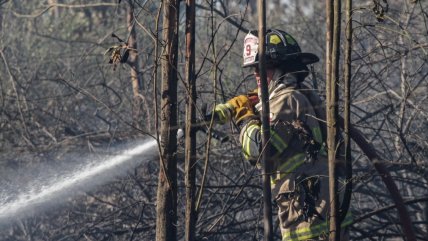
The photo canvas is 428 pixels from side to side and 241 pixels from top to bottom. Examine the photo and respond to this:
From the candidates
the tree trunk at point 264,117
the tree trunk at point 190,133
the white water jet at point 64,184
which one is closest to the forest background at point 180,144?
the white water jet at point 64,184

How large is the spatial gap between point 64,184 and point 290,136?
309 cm

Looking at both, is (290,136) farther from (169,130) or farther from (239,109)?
(169,130)

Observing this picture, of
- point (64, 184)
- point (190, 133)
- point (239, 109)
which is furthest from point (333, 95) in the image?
point (64, 184)

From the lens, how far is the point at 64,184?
6.90 m

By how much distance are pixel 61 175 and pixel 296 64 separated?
3.20 meters

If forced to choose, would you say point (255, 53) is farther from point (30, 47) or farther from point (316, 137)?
point (30, 47)

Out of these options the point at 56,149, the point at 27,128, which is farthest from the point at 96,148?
the point at 27,128

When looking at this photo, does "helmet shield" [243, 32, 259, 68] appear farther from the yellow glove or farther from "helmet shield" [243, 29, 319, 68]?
the yellow glove

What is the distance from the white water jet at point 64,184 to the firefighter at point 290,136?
75.2 inches

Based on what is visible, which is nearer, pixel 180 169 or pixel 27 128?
pixel 180 169

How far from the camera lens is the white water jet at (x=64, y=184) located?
21.3 ft

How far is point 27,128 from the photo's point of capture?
754 centimetres

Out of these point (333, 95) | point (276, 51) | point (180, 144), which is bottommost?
point (180, 144)

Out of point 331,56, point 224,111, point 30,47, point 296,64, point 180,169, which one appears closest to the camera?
point 331,56
